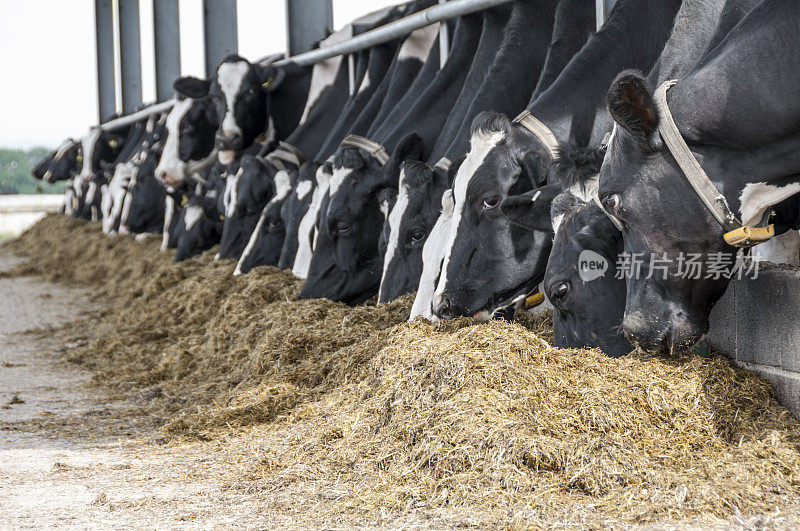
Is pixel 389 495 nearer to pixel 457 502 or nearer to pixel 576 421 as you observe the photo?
pixel 457 502

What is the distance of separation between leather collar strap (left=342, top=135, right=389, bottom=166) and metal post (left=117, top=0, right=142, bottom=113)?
623 inches

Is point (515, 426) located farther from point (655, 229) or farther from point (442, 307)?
point (442, 307)

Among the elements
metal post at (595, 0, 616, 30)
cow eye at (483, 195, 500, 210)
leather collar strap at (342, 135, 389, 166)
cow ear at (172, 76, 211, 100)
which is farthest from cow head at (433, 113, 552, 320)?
cow ear at (172, 76, 211, 100)

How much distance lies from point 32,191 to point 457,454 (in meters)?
31.2

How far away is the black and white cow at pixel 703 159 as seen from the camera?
2.95 m

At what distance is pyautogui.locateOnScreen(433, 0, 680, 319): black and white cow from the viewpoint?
177 inches

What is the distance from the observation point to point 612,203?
3.31 meters

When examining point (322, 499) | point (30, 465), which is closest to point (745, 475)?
point (322, 499)

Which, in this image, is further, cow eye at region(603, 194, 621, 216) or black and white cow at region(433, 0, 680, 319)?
black and white cow at region(433, 0, 680, 319)

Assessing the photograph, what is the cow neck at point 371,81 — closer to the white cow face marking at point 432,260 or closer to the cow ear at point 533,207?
the white cow face marking at point 432,260

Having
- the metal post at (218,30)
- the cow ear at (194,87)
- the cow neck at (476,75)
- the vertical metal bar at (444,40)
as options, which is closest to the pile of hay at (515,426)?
the cow neck at (476,75)

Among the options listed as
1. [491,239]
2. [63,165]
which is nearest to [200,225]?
[491,239]

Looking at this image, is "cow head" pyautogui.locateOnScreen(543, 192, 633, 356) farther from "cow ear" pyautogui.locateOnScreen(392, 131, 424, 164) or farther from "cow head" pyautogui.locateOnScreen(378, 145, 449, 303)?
"cow ear" pyautogui.locateOnScreen(392, 131, 424, 164)

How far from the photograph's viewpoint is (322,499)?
3.05 metres
